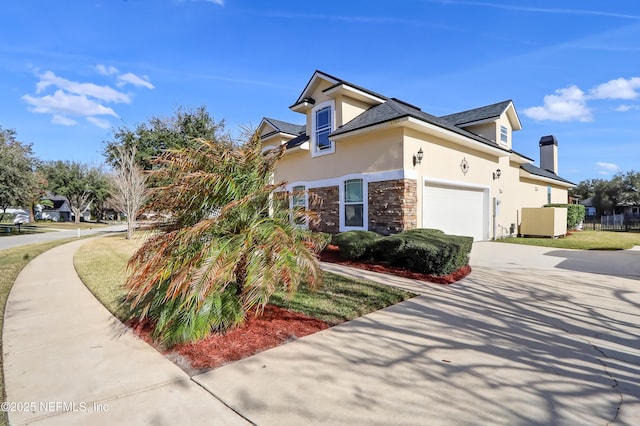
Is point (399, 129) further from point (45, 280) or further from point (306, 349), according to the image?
point (45, 280)

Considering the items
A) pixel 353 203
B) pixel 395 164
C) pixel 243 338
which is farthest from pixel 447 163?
pixel 243 338

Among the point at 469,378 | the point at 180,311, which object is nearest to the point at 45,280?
the point at 180,311

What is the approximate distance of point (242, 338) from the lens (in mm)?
3947

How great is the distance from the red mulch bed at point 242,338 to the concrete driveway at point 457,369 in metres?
0.23

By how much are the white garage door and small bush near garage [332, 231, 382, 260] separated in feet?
10.0

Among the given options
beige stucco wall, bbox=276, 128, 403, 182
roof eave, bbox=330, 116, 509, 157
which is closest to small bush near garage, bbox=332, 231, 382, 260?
beige stucco wall, bbox=276, 128, 403, 182

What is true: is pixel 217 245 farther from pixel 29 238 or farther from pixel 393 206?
pixel 29 238

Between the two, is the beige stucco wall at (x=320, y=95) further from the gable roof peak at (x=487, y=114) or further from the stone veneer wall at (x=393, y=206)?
the gable roof peak at (x=487, y=114)

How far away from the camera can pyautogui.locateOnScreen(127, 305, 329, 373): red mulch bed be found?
136 inches

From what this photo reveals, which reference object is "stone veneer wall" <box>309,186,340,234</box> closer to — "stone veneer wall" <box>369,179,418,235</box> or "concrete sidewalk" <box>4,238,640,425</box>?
"stone veneer wall" <box>369,179,418,235</box>

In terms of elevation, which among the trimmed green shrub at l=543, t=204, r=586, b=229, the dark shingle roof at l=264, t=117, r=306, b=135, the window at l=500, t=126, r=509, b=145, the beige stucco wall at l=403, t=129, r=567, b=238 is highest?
the dark shingle roof at l=264, t=117, r=306, b=135

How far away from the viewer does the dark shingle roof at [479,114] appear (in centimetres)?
1529

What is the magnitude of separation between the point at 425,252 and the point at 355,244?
2.17 m

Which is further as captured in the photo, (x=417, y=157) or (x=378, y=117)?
(x=378, y=117)
